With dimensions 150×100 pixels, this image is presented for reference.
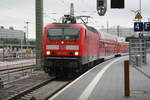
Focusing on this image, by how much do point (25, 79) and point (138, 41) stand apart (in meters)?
12.5

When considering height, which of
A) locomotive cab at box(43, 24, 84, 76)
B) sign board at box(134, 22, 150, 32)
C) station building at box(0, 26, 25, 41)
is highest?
station building at box(0, 26, 25, 41)

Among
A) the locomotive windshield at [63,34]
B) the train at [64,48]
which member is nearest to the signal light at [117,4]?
the train at [64,48]

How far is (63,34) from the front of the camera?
18109 millimetres

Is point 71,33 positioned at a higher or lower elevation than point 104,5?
lower

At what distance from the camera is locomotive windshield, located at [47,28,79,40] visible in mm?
17969

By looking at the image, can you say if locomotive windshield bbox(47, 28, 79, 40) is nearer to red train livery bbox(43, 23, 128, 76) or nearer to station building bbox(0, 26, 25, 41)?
red train livery bbox(43, 23, 128, 76)

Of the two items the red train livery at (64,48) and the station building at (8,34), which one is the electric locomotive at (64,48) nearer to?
the red train livery at (64,48)

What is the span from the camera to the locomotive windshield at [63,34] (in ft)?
59.0

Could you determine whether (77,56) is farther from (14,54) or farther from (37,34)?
(14,54)

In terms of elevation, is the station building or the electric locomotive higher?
the station building

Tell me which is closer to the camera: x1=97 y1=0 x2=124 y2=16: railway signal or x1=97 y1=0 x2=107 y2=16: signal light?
x1=97 y1=0 x2=124 y2=16: railway signal

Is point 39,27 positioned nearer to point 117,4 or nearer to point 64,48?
point 64,48

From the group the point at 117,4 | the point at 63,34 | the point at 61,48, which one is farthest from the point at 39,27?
the point at 117,4

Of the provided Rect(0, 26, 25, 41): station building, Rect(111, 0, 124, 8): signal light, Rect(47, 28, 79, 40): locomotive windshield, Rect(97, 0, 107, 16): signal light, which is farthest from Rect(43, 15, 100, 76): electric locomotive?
Rect(0, 26, 25, 41): station building
